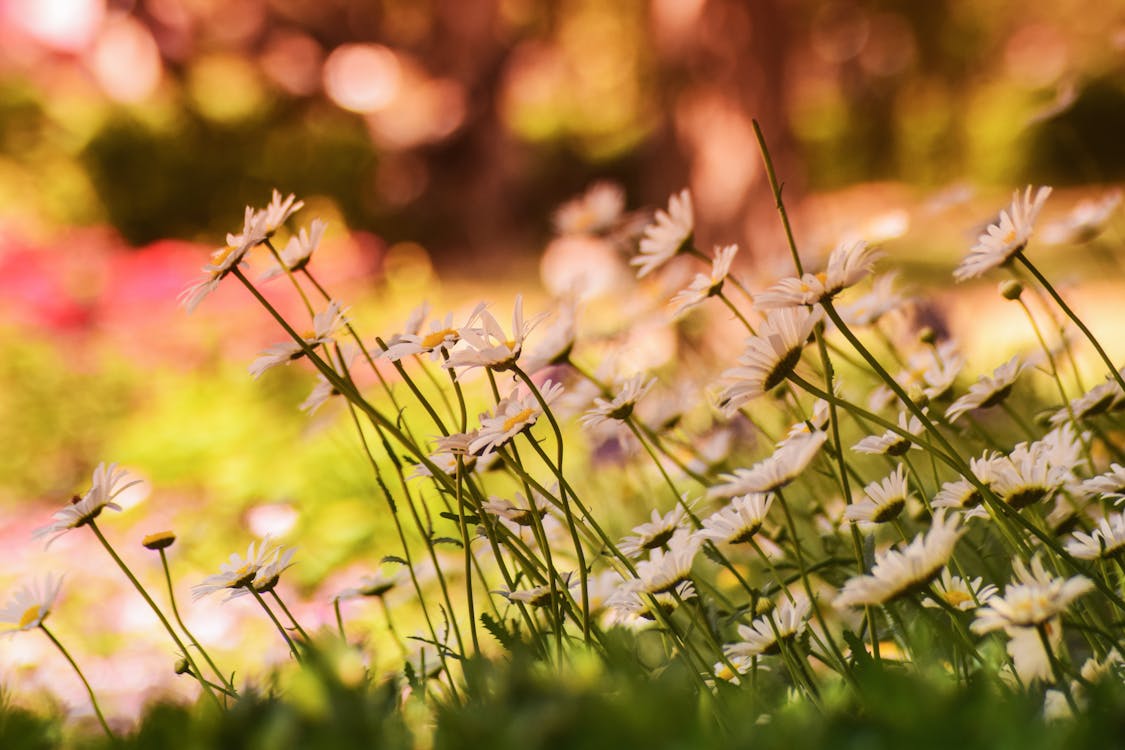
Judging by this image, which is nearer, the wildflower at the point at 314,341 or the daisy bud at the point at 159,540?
the wildflower at the point at 314,341

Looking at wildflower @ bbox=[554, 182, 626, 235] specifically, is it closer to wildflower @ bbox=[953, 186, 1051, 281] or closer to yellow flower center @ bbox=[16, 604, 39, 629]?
wildflower @ bbox=[953, 186, 1051, 281]

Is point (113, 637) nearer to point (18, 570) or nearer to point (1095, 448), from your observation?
point (18, 570)

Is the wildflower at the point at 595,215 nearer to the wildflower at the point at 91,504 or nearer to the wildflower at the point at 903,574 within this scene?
the wildflower at the point at 91,504

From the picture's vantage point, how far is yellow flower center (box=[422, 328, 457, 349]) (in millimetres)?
1397

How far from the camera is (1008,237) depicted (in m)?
1.38

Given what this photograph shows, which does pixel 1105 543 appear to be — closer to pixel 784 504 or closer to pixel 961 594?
pixel 961 594

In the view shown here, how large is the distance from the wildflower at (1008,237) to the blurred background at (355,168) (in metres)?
→ 0.72

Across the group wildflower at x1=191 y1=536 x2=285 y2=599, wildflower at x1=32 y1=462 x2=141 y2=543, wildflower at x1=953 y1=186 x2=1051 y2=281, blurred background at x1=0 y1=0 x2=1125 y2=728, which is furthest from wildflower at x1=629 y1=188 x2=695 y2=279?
wildflower at x1=32 y1=462 x2=141 y2=543

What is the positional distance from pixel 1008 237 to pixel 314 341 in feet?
2.83

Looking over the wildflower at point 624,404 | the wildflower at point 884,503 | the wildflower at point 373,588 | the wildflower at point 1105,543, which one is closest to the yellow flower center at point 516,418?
the wildflower at point 624,404

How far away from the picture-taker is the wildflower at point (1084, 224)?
1.96 metres

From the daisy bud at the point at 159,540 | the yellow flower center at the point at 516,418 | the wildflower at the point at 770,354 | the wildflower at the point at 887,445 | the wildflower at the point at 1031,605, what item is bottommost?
the wildflower at the point at 1031,605

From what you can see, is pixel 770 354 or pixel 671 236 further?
pixel 671 236

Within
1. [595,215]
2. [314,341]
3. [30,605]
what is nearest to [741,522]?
[314,341]
